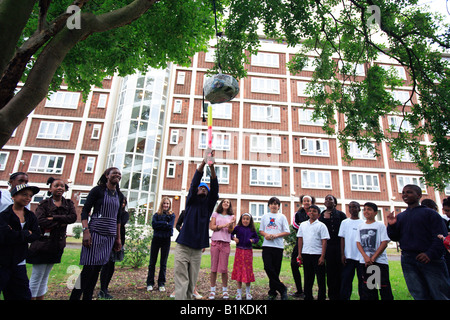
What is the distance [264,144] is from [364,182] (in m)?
10.4

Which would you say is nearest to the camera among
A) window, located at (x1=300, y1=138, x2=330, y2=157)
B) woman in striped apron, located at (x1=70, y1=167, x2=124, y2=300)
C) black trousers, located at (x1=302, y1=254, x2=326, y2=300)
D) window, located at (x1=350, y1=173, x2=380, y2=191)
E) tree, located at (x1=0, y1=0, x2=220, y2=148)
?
tree, located at (x1=0, y1=0, x2=220, y2=148)

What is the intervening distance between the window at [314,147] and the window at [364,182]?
3400 millimetres

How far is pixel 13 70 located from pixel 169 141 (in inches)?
832

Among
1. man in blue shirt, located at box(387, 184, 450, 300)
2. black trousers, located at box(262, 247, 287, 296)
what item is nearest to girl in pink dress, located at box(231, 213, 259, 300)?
black trousers, located at box(262, 247, 287, 296)

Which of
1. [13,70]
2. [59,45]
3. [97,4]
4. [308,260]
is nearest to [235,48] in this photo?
[97,4]

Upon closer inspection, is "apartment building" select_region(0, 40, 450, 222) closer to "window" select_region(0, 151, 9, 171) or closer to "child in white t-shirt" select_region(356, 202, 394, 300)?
"window" select_region(0, 151, 9, 171)

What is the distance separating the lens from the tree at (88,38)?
2926 mm

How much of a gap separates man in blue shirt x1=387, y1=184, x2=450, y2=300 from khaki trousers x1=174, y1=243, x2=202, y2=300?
3.23 m

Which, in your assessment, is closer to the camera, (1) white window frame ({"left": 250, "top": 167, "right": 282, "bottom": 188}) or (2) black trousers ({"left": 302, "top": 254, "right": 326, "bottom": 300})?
(2) black trousers ({"left": 302, "top": 254, "right": 326, "bottom": 300})

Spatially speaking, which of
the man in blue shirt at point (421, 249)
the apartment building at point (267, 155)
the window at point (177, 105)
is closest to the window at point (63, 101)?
the apartment building at point (267, 155)

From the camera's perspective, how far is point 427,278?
3588 millimetres

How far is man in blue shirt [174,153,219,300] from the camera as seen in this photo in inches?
149

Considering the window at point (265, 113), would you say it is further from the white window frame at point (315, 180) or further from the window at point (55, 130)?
the window at point (55, 130)
